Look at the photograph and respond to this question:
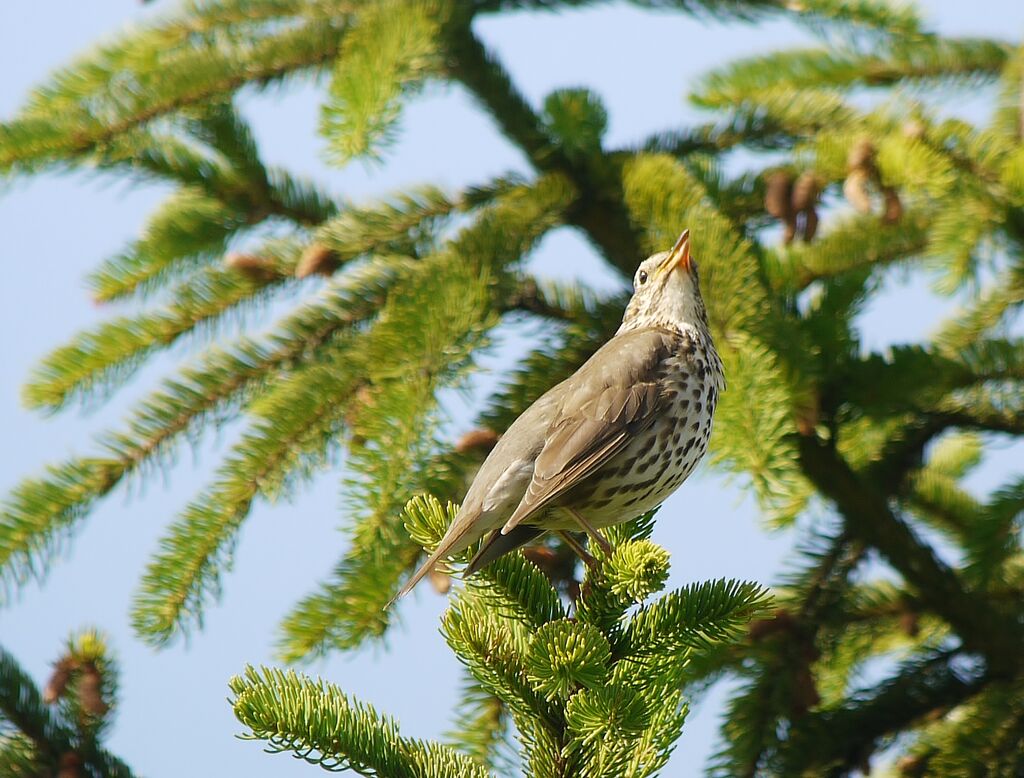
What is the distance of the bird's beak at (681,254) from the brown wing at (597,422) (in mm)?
266

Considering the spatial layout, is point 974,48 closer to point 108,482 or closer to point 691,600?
point 691,600

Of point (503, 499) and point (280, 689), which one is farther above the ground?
point (503, 499)

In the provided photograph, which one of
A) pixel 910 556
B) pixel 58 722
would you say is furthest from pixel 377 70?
pixel 910 556

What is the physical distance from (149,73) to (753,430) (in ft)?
6.86

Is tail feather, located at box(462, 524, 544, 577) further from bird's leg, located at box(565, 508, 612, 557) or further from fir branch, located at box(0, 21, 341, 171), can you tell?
fir branch, located at box(0, 21, 341, 171)

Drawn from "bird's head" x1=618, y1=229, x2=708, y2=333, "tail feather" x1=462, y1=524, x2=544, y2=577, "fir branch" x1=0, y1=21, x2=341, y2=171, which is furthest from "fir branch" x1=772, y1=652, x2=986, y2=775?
"fir branch" x1=0, y1=21, x2=341, y2=171

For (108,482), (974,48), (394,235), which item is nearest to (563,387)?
(394,235)

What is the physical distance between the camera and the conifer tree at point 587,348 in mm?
2809

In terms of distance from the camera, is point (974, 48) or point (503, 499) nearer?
point (503, 499)

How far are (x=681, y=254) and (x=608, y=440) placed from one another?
1.83 ft

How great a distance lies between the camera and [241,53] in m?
3.79

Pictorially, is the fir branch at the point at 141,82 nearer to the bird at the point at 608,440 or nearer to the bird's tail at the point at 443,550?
the bird at the point at 608,440

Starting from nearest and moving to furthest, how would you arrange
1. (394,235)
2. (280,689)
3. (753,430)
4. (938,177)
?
(280,689) → (753,430) → (938,177) → (394,235)

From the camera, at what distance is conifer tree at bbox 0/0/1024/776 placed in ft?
9.21
